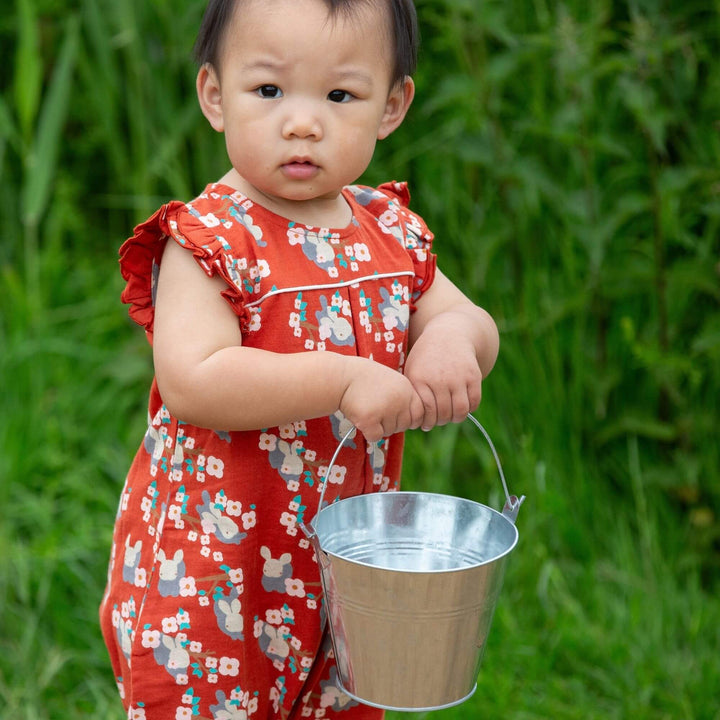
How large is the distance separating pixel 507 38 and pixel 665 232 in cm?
55

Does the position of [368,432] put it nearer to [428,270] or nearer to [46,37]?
[428,270]

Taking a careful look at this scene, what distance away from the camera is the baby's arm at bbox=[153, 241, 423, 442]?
1244 mm

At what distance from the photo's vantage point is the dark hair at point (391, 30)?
133 cm

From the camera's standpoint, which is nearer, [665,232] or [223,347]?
[223,347]

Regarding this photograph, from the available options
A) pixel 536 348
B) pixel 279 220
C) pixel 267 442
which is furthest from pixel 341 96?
pixel 536 348

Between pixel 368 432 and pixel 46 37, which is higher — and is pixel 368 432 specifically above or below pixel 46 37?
below

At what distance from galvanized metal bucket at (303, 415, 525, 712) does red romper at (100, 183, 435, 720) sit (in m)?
0.08

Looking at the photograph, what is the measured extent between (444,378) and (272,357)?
0.20 metres

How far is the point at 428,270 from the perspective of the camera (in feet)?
4.95

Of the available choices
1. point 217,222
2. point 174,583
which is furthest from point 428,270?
point 174,583

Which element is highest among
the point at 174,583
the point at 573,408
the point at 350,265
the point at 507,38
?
the point at 507,38

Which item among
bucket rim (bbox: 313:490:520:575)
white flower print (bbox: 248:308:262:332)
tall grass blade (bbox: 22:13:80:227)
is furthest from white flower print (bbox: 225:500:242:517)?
tall grass blade (bbox: 22:13:80:227)

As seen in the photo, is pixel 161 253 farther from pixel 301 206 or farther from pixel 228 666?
pixel 228 666

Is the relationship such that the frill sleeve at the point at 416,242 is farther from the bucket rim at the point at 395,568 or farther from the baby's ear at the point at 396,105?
the bucket rim at the point at 395,568
